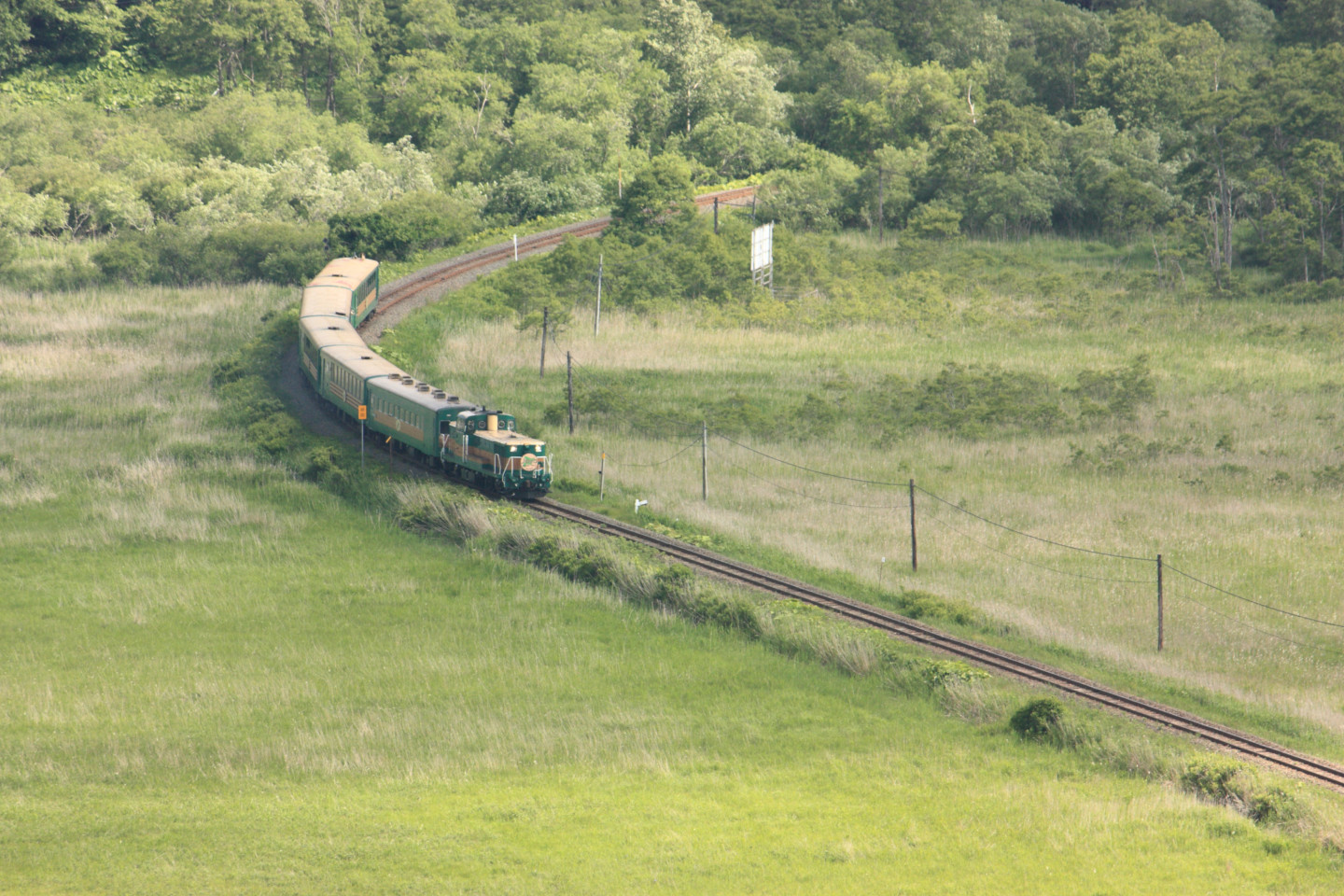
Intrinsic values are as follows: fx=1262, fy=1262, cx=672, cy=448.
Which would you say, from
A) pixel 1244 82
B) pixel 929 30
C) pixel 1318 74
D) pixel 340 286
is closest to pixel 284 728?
pixel 340 286

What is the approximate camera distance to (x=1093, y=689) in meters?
27.8

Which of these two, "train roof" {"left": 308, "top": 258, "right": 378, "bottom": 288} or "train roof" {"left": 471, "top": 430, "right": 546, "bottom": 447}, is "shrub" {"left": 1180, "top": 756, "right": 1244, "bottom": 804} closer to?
"train roof" {"left": 471, "top": 430, "right": 546, "bottom": 447}

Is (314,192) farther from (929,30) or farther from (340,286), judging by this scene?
(929,30)

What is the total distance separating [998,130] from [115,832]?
264 feet

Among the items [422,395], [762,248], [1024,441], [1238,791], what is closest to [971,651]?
[1238,791]

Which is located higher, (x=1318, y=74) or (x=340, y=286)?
(x=1318, y=74)

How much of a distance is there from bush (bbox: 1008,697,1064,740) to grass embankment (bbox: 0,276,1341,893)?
0.95ft

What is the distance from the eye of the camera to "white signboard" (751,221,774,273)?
67562 mm

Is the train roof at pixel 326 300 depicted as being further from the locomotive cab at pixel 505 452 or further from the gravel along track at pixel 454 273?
the locomotive cab at pixel 505 452

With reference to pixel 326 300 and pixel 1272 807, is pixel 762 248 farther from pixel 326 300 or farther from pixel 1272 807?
pixel 1272 807

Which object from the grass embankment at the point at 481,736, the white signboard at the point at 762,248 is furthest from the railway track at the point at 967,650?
the white signboard at the point at 762,248

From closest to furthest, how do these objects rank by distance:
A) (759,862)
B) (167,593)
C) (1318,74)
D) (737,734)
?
(759,862)
(737,734)
(167,593)
(1318,74)

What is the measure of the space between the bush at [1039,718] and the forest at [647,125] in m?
53.4

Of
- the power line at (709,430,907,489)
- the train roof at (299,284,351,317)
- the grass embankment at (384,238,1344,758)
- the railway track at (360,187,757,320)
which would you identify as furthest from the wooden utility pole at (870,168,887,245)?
the train roof at (299,284,351,317)
